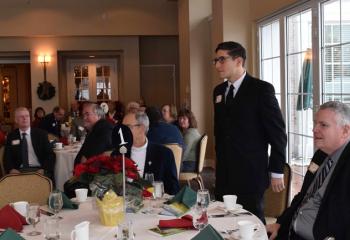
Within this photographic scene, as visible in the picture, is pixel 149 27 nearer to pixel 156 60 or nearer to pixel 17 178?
pixel 156 60

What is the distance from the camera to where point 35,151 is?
5.83 metres

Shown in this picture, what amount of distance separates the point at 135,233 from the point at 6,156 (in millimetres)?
3934

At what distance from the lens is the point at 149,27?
12.0 m

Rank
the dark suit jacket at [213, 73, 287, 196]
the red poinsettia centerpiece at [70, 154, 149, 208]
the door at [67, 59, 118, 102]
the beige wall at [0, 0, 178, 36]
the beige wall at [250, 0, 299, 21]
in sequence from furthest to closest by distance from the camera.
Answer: the door at [67, 59, 118, 102] → the beige wall at [0, 0, 178, 36] → the beige wall at [250, 0, 299, 21] → the dark suit jacket at [213, 73, 287, 196] → the red poinsettia centerpiece at [70, 154, 149, 208]

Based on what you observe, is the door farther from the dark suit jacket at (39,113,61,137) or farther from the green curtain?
the green curtain

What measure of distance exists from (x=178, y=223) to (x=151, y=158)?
116cm

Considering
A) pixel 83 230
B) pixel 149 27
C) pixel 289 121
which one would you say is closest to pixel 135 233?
pixel 83 230

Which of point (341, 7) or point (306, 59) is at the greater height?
point (341, 7)

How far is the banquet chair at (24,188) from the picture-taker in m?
3.62

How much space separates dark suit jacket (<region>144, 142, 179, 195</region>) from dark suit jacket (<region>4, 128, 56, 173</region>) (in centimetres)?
269

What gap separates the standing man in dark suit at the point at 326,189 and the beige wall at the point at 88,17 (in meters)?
9.67

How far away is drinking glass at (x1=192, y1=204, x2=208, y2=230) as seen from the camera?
2.34 meters

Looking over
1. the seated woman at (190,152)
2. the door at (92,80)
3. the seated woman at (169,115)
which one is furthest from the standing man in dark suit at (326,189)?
the door at (92,80)

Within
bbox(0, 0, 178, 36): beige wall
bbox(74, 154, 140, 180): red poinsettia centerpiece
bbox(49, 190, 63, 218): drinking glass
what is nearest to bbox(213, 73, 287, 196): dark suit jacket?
bbox(74, 154, 140, 180): red poinsettia centerpiece
